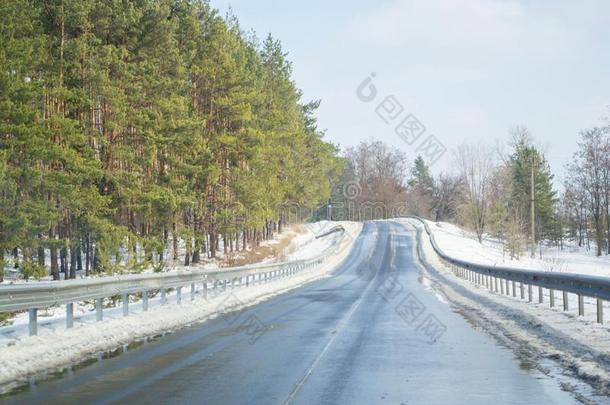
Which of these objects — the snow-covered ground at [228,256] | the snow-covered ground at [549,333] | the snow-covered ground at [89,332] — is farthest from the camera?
the snow-covered ground at [228,256]

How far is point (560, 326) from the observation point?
14.6 metres

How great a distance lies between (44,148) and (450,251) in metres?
47.9

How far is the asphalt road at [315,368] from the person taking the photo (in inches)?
331

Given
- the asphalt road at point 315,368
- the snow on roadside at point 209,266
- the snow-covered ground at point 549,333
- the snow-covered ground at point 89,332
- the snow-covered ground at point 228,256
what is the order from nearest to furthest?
the asphalt road at point 315,368, the snow-covered ground at point 549,333, the snow-covered ground at point 89,332, the snow on roadside at point 209,266, the snow-covered ground at point 228,256

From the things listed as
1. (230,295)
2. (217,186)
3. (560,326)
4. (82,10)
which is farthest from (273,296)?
(217,186)

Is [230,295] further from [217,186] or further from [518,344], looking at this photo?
[217,186]

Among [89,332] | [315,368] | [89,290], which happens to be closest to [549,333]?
[315,368]

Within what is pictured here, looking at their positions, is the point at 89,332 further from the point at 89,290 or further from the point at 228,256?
the point at 228,256

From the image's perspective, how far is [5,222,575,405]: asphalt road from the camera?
8406 millimetres

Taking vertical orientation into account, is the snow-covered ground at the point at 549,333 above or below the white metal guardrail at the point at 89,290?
below

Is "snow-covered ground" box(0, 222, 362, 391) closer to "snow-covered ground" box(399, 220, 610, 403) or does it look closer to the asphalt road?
the asphalt road

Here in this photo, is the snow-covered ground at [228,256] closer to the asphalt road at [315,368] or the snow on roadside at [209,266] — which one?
the snow on roadside at [209,266]

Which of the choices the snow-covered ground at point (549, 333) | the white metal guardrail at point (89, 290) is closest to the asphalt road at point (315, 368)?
the snow-covered ground at point (549, 333)

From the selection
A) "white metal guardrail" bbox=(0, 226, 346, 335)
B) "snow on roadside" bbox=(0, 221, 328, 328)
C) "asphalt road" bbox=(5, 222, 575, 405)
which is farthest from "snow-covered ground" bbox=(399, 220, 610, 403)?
"snow on roadside" bbox=(0, 221, 328, 328)
